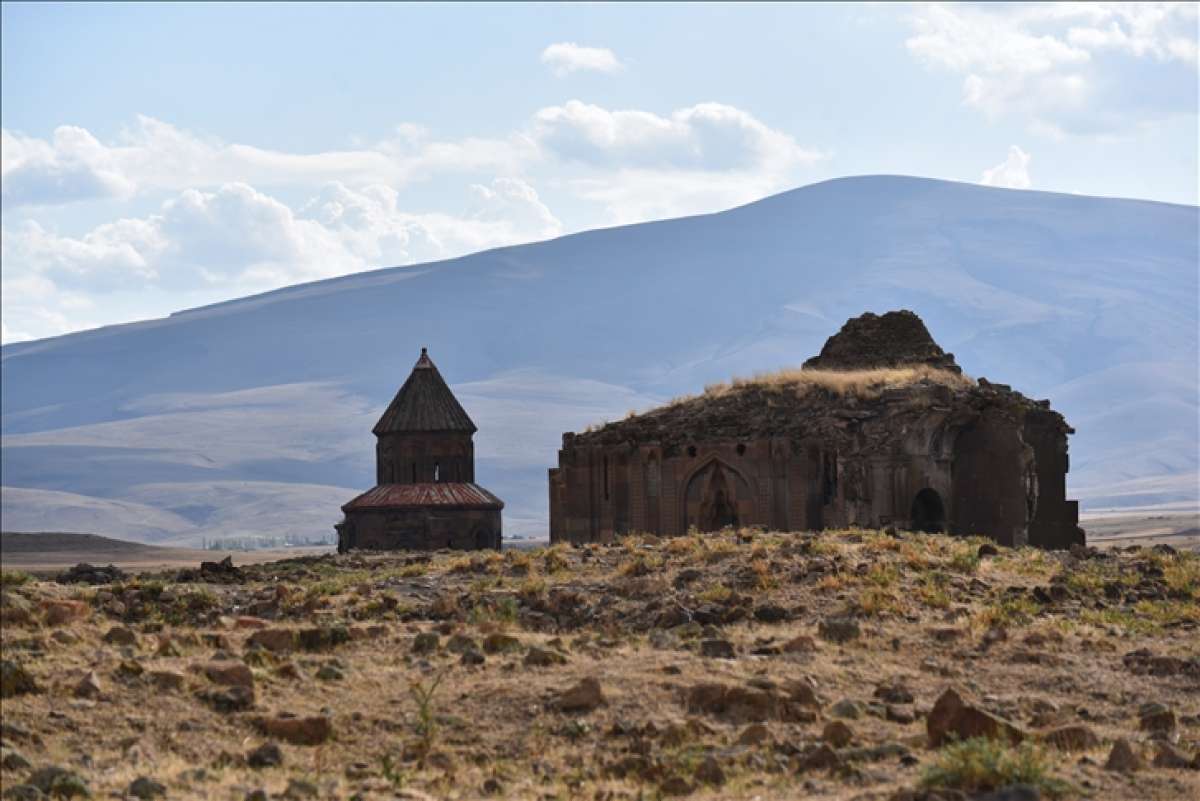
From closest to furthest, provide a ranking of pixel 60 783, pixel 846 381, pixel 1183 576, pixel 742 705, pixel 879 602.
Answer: pixel 60 783 → pixel 742 705 → pixel 879 602 → pixel 1183 576 → pixel 846 381

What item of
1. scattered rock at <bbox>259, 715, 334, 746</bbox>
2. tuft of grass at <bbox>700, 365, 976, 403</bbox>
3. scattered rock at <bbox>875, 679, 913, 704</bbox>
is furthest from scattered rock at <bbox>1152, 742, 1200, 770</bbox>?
tuft of grass at <bbox>700, 365, 976, 403</bbox>

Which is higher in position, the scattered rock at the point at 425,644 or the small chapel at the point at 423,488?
the small chapel at the point at 423,488

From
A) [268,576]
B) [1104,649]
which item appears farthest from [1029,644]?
[268,576]

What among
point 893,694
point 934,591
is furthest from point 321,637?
point 934,591

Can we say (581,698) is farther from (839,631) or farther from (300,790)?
(839,631)

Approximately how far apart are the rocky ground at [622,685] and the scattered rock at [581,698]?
0.02m

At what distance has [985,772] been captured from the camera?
46.4ft

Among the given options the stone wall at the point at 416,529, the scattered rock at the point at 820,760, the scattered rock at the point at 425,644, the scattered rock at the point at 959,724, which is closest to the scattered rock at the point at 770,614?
the scattered rock at the point at 425,644

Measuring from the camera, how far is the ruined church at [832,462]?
37656 millimetres

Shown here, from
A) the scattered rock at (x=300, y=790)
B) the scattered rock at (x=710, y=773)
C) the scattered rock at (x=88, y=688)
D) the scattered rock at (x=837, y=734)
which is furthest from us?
the scattered rock at (x=837, y=734)

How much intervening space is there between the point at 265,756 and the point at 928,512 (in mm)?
25681

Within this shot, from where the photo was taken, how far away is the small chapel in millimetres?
Answer: 58531

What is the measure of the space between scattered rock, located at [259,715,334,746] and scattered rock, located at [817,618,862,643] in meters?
6.26

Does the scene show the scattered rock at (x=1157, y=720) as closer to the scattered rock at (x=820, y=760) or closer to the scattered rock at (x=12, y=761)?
the scattered rock at (x=820, y=760)
